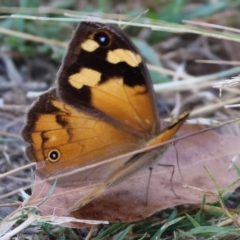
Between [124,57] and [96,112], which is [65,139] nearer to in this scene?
[96,112]

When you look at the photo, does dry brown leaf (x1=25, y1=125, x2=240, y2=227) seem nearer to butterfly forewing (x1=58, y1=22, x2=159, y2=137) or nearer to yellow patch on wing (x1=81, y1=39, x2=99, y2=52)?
butterfly forewing (x1=58, y1=22, x2=159, y2=137)

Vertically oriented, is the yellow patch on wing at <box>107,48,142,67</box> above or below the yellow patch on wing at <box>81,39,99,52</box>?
below

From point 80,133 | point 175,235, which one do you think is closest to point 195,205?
point 175,235

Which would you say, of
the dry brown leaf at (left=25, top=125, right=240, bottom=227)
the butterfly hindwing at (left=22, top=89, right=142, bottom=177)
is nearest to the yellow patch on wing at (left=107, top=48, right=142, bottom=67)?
the butterfly hindwing at (left=22, top=89, right=142, bottom=177)

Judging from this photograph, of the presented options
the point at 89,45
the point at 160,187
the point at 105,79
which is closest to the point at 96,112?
the point at 105,79

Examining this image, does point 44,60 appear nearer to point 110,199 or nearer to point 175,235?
point 110,199

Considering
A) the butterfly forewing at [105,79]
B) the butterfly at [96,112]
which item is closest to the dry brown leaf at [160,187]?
the butterfly at [96,112]

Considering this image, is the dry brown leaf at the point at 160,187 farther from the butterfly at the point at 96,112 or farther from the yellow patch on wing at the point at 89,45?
the yellow patch on wing at the point at 89,45
